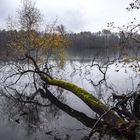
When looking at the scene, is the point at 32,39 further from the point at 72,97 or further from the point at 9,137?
the point at 9,137

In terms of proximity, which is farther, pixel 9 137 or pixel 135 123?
pixel 9 137

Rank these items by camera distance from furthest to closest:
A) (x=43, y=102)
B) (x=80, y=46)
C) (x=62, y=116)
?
(x=80, y=46) < (x=43, y=102) < (x=62, y=116)

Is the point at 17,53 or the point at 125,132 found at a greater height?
the point at 17,53

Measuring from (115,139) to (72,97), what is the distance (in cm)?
791

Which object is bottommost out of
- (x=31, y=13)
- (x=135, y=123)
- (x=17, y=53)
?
(x=135, y=123)

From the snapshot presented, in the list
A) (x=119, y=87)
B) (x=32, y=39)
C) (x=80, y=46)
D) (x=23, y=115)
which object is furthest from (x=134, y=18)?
(x=80, y=46)

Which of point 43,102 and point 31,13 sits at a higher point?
point 31,13

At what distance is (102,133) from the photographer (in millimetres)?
9508

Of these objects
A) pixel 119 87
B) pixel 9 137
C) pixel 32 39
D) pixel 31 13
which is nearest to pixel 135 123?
pixel 9 137

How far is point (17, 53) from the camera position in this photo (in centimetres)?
2495

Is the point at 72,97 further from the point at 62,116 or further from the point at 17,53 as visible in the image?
the point at 17,53

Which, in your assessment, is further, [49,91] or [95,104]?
[49,91]

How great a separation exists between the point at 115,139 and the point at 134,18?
13.5 ft

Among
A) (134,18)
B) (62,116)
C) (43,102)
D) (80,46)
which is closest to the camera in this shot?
(134,18)
